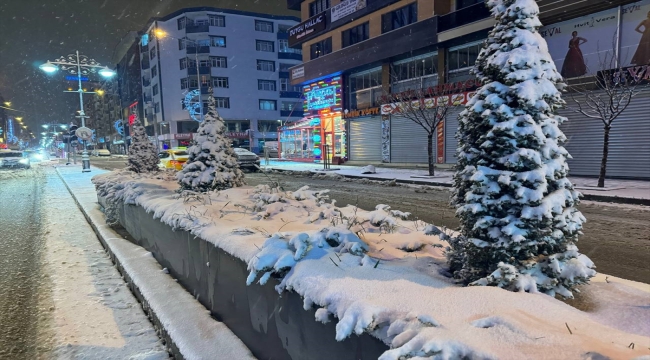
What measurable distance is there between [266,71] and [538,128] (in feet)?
212

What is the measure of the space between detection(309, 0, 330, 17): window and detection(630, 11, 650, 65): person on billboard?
23.6m

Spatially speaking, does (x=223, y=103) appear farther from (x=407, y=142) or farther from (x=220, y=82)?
(x=407, y=142)

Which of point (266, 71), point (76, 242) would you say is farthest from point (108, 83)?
point (76, 242)

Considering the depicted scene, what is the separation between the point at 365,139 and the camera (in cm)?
2952

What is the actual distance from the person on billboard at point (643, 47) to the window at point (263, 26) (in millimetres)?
56325

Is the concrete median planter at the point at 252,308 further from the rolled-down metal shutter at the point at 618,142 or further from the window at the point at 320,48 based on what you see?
the window at the point at 320,48

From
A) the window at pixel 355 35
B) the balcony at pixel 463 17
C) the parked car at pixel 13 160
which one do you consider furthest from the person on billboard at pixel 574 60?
the parked car at pixel 13 160

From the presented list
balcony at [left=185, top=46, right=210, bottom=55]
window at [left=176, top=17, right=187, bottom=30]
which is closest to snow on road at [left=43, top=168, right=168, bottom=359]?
balcony at [left=185, top=46, right=210, bottom=55]

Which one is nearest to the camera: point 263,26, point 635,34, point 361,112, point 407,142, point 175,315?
point 175,315

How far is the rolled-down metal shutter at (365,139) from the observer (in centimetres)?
2844

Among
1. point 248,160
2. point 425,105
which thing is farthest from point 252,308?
point 248,160

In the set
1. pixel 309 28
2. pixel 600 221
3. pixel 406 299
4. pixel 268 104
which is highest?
pixel 309 28

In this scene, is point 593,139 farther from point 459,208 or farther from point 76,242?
point 76,242

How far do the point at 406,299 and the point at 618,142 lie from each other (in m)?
18.1
